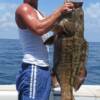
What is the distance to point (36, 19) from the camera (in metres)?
4.54

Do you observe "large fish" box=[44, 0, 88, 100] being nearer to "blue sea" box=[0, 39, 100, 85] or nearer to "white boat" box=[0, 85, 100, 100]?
"blue sea" box=[0, 39, 100, 85]

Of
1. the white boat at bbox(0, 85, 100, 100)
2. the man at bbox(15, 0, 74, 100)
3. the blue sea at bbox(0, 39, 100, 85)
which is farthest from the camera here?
the blue sea at bbox(0, 39, 100, 85)

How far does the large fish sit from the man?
13 centimetres

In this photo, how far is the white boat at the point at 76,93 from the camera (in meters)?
5.73

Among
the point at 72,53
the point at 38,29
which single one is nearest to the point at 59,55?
the point at 72,53

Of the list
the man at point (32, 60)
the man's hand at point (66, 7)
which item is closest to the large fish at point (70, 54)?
the man at point (32, 60)

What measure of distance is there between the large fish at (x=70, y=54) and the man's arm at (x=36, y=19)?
0.82ft

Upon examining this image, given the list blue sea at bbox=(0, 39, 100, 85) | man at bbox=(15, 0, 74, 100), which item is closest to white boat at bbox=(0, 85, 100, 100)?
blue sea at bbox=(0, 39, 100, 85)

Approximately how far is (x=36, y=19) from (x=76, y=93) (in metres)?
1.69

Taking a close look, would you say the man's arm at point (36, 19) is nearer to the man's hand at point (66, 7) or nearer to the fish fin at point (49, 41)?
the man's hand at point (66, 7)

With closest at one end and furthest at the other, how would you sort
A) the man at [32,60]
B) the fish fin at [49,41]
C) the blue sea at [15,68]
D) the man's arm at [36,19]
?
the man's arm at [36,19]
the man at [32,60]
the fish fin at [49,41]
the blue sea at [15,68]

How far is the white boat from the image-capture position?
226 inches

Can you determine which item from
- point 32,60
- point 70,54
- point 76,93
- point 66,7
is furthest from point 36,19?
point 76,93

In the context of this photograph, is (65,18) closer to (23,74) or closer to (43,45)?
(43,45)
